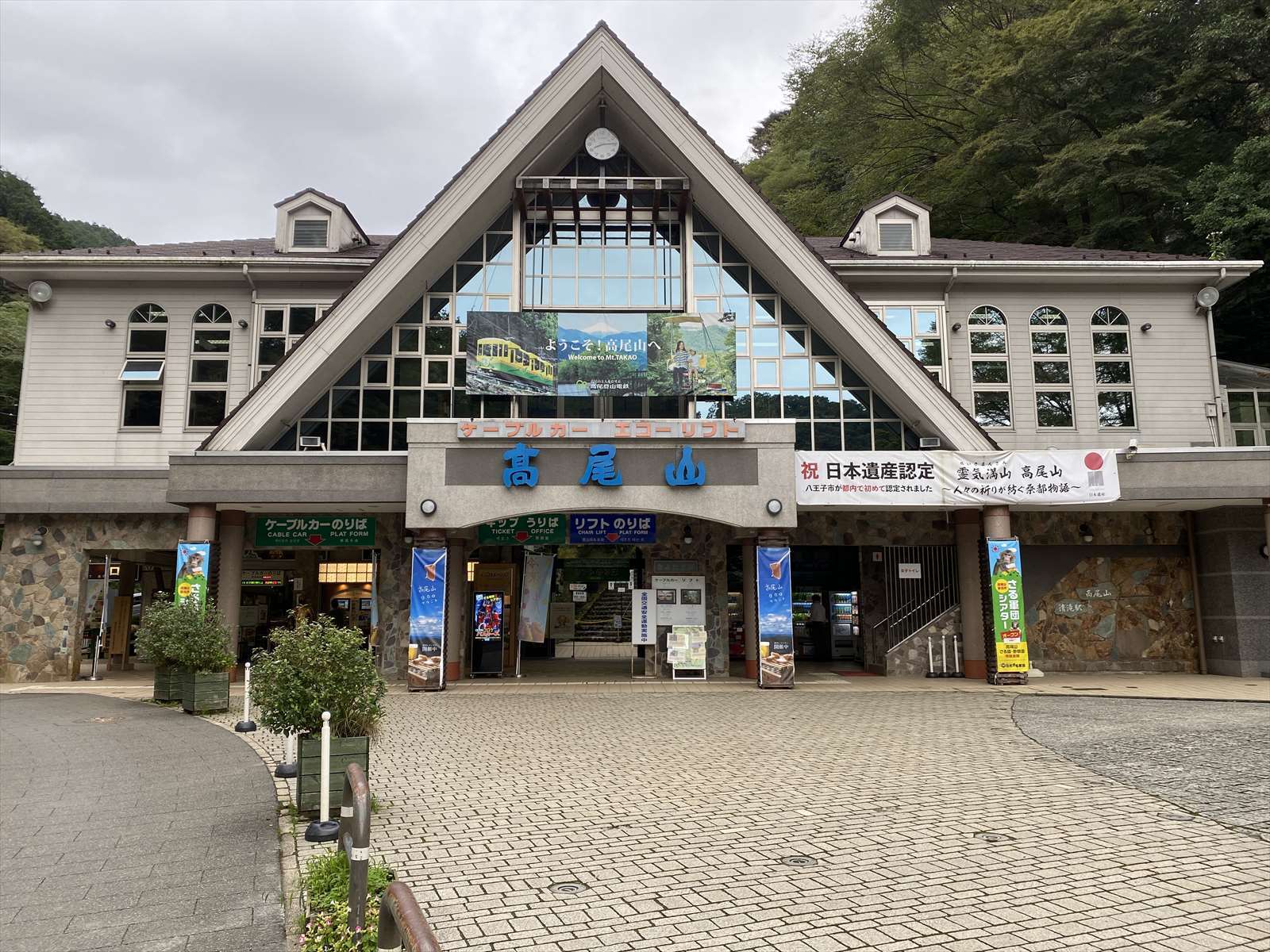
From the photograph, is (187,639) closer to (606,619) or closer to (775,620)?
(775,620)

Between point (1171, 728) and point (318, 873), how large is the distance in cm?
1201

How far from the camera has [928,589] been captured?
2164 centimetres

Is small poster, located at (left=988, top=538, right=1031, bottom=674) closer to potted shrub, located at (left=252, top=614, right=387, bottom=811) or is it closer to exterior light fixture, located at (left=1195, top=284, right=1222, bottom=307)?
exterior light fixture, located at (left=1195, top=284, right=1222, bottom=307)

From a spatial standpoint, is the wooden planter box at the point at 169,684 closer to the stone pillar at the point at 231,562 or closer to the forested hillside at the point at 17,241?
the stone pillar at the point at 231,562

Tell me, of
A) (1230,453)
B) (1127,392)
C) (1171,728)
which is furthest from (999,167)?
(1171,728)

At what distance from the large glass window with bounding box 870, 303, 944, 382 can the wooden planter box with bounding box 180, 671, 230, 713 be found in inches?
658

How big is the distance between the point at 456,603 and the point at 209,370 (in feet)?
28.8

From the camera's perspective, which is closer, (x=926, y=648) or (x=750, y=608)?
(x=750, y=608)

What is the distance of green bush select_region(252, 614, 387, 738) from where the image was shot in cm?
764

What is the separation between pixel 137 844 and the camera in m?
7.02

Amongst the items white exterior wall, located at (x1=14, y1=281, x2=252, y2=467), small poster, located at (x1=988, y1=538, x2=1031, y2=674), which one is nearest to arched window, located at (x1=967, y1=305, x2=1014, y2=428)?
small poster, located at (x1=988, y1=538, x2=1031, y2=674)

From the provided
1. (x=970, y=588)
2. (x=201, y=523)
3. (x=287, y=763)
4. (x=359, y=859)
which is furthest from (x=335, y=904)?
(x=970, y=588)

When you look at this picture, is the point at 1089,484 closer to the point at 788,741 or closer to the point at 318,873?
the point at 788,741

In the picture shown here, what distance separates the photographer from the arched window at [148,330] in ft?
68.5
